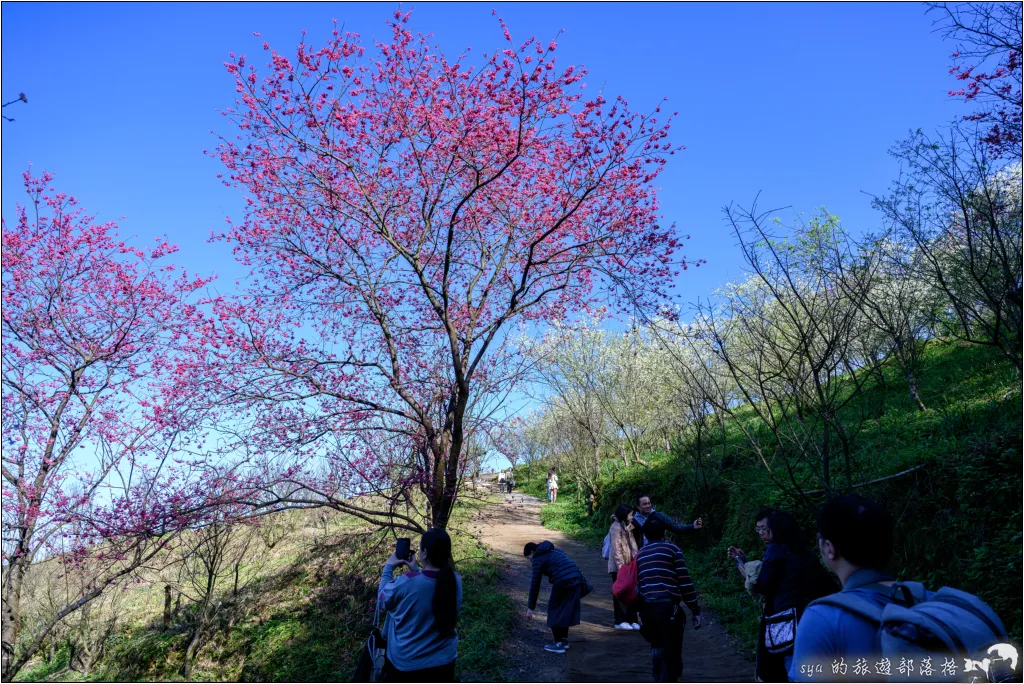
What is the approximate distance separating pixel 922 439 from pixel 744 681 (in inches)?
222

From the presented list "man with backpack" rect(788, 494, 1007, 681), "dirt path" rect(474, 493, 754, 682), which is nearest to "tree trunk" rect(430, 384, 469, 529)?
"dirt path" rect(474, 493, 754, 682)

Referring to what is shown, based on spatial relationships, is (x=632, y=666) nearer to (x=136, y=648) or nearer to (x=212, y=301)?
(x=212, y=301)

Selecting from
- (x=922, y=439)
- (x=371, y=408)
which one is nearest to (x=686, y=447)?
(x=922, y=439)

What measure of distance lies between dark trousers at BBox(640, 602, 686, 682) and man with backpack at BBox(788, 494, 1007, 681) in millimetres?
3387

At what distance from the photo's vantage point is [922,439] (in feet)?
34.4

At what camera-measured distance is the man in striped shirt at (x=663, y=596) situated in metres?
5.66

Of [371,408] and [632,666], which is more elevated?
[371,408]

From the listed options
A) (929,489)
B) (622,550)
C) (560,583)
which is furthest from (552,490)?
(929,489)

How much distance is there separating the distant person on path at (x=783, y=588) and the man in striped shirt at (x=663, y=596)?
4.59 feet

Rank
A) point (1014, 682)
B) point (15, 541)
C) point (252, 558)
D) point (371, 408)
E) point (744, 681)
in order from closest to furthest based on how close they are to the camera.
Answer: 1. point (1014, 682)
2. point (744, 681)
3. point (371, 408)
4. point (15, 541)
5. point (252, 558)

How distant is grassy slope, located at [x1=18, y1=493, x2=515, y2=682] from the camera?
9711 millimetres

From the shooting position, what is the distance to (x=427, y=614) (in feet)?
13.6

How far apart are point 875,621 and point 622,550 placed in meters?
6.73

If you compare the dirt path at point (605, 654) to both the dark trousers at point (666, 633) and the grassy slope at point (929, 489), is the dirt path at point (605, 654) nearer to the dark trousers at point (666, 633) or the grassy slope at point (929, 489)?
the grassy slope at point (929, 489)
